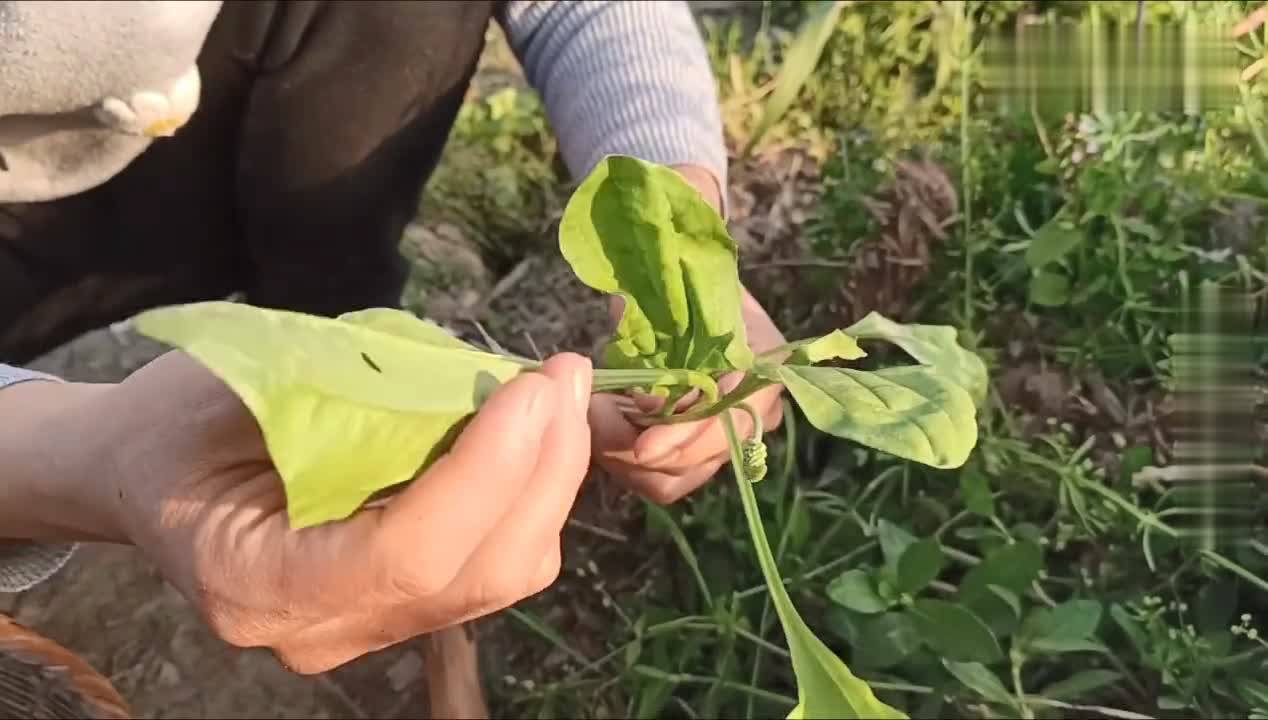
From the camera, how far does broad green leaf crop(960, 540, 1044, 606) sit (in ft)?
2.00

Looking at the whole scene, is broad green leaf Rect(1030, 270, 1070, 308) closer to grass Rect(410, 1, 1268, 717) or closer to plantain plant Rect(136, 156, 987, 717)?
grass Rect(410, 1, 1268, 717)

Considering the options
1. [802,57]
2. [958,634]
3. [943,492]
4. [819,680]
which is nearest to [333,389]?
[819,680]

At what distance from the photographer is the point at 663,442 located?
490 millimetres

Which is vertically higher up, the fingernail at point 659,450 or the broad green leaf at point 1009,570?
the fingernail at point 659,450

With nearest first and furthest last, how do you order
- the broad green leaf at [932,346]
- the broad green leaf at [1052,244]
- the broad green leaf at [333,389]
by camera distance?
the broad green leaf at [333,389] < the broad green leaf at [932,346] < the broad green leaf at [1052,244]

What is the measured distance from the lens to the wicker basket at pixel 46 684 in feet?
2.08

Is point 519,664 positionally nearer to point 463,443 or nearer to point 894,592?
point 894,592

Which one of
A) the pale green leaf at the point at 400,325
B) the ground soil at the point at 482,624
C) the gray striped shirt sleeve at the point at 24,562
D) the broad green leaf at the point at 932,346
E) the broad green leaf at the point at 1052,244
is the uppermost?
the pale green leaf at the point at 400,325

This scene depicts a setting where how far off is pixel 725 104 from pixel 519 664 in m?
0.48

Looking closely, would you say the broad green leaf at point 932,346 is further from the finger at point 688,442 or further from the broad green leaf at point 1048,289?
the broad green leaf at point 1048,289

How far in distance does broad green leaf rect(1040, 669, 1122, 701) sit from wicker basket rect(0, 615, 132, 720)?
0.48 metres

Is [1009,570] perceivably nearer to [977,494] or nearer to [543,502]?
[977,494]

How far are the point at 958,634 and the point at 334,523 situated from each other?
354 mm

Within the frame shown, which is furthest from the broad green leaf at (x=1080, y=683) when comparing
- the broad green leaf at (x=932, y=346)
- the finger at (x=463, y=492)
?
the finger at (x=463, y=492)
